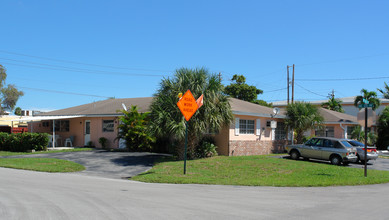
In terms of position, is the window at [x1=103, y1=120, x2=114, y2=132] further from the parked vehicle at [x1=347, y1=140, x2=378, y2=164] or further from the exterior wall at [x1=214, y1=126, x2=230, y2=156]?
the parked vehicle at [x1=347, y1=140, x2=378, y2=164]

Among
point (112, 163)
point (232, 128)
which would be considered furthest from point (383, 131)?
point (112, 163)

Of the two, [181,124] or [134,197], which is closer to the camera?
[134,197]

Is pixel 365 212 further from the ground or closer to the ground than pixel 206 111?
closer to the ground

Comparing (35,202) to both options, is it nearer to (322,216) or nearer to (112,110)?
(322,216)

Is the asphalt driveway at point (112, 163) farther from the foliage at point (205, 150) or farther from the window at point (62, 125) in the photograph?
the window at point (62, 125)

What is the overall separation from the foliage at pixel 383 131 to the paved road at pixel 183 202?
1153 inches

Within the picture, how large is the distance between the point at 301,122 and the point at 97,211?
67.3 ft

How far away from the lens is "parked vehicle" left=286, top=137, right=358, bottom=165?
1847cm

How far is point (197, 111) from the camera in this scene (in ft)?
58.2

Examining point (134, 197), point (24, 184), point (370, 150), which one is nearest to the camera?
point (134, 197)

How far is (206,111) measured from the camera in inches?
695

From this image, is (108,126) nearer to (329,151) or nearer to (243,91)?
(329,151)

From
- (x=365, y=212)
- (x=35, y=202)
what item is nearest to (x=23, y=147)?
(x=35, y=202)

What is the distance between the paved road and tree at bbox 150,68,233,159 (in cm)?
613
